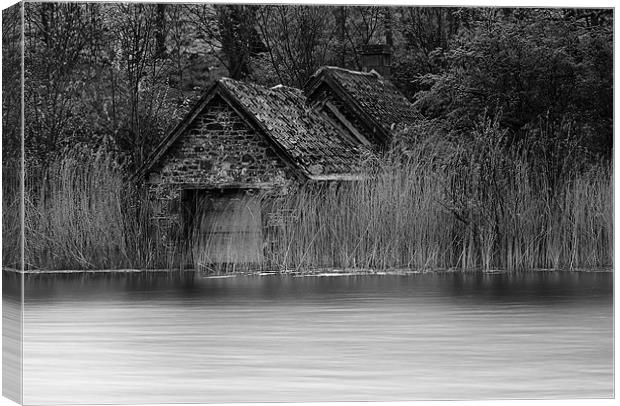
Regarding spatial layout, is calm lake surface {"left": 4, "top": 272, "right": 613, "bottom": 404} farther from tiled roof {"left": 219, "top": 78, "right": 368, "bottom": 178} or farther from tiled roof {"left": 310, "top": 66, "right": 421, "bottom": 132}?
tiled roof {"left": 310, "top": 66, "right": 421, "bottom": 132}

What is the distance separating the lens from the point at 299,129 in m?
15.9

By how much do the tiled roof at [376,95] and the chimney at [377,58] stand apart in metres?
0.07

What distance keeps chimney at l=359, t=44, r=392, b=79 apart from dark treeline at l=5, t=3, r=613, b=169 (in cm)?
7

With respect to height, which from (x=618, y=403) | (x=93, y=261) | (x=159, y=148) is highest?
(x=159, y=148)

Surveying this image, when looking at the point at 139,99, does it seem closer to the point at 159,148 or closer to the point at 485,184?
the point at 159,148

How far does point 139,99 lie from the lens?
15.0 m

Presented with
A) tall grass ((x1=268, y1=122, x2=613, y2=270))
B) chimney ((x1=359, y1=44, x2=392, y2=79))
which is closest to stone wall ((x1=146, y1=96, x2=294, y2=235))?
tall grass ((x1=268, y1=122, x2=613, y2=270))

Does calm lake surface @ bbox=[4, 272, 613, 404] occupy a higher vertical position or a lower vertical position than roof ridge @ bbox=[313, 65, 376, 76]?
lower

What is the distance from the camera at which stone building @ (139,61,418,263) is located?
14891 mm

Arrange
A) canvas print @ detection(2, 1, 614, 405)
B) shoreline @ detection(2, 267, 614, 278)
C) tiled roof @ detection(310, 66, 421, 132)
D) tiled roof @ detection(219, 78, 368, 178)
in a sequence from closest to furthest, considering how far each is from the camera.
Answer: canvas print @ detection(2, 1, 614, 405) → shoreline @ detection(2, 267, 614, 278) → tiled roof @ detection(310, 66, 421, 132) → tiled roof @ detection(219, 78, 368, 178)

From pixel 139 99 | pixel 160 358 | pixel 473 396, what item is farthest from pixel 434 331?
pixel 139 99

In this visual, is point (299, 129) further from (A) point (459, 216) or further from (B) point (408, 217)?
(A) point (459, 216)

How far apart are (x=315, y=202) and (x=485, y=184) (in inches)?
54.0

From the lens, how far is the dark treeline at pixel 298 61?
47.0 feet
